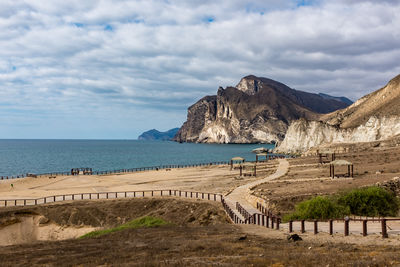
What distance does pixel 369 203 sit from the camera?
70.8 feet

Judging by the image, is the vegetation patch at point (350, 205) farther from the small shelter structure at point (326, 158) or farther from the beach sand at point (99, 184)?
the small shelter structure at point (326, 158)

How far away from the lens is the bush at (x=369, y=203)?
21.4 meters

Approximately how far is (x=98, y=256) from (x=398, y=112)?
9529 cm

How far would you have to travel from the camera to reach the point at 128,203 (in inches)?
1366

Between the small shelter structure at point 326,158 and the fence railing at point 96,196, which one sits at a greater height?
the small shelter structure at point 326,158

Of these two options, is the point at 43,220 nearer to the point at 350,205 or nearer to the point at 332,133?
the point at 350,205

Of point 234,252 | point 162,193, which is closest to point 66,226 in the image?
point 162,193

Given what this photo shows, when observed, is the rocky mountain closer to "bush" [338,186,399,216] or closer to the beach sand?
the beach sand

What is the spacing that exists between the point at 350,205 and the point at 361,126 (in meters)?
A: 86.2

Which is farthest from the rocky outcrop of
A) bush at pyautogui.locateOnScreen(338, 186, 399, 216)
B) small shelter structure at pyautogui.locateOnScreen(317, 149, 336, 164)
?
bush at pyautogui.locateOnScreen(338, 186, 399, 216)

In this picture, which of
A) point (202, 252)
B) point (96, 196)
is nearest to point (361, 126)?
point (96, 196)

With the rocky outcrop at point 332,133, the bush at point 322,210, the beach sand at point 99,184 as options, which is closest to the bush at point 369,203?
the bush at point 322,210

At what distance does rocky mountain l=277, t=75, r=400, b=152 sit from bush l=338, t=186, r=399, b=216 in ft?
237

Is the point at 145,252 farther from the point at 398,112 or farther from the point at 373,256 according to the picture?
the point at 398,112
